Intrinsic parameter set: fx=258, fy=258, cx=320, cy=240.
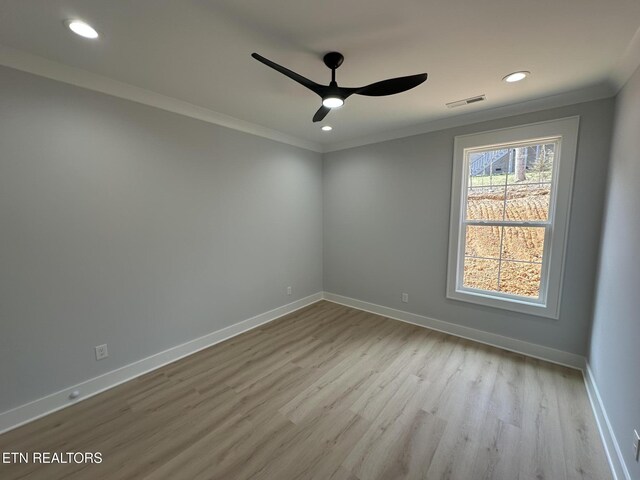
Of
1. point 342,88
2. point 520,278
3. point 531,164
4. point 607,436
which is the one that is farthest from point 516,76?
point 607,436

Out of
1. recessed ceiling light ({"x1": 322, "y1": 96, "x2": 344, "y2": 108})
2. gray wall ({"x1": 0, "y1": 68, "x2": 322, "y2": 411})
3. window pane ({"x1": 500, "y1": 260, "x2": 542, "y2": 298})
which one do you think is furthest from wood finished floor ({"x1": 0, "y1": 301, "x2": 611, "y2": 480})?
recessed ceiling light ({"x1": 322, "y1": 96, "x2": 344, "y2": 108})

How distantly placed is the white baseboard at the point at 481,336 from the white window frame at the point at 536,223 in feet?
1.16

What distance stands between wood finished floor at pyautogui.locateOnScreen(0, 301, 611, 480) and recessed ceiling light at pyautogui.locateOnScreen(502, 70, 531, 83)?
102 inches

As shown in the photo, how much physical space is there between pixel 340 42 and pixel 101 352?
3.02m

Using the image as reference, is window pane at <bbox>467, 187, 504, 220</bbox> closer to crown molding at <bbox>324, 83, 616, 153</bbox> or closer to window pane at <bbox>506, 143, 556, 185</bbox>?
window pane at <bbox>506, 143, 556, 185</bbox>

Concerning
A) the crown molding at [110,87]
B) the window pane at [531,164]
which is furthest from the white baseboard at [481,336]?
the crown molding at [110,87]

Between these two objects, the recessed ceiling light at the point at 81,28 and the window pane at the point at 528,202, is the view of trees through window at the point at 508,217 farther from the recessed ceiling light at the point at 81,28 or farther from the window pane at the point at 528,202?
the recessed ceiling light at the point at 81,28

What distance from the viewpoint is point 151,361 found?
2486mm

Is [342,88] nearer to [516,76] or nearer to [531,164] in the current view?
[516,76]

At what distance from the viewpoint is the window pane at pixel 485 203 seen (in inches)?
113

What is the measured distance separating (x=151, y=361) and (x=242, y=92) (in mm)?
2678

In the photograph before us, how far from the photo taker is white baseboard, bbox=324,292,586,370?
2.53m

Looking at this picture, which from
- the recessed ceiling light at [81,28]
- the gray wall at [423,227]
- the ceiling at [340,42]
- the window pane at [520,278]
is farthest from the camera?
the window pane at [520,278]

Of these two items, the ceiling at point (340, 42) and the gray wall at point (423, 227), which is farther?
the gray wall at point (423, 227)
